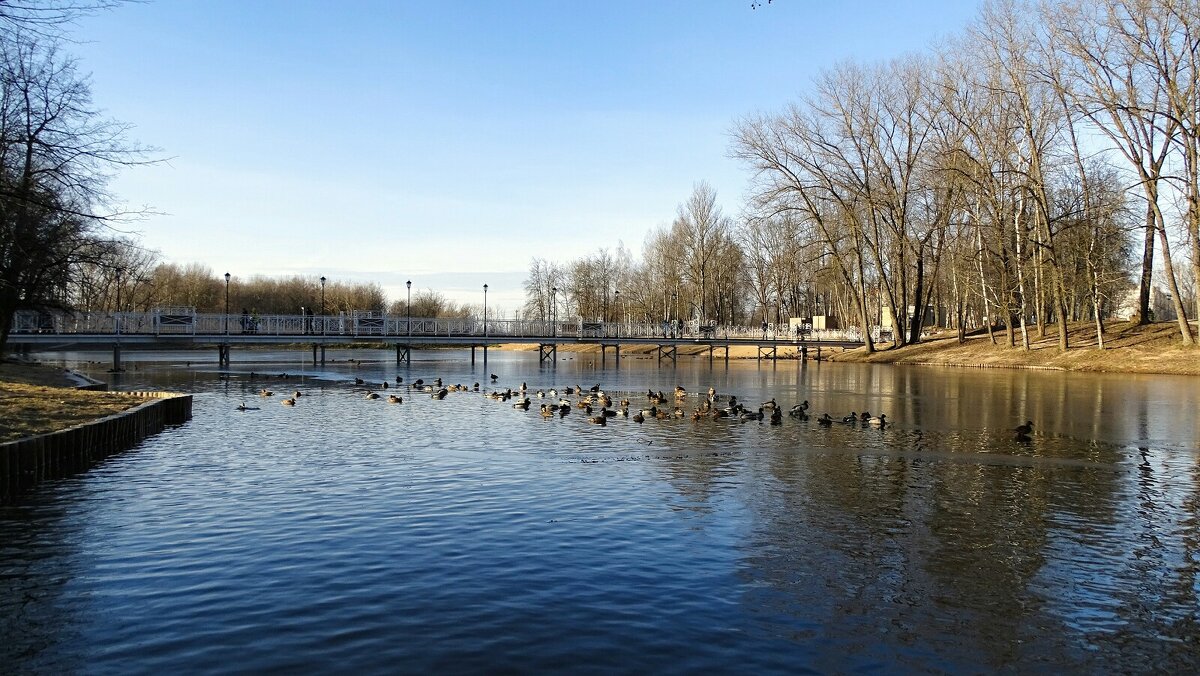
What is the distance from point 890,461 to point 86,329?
47843 millimetres

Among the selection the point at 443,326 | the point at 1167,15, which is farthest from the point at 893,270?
the point at 443,326

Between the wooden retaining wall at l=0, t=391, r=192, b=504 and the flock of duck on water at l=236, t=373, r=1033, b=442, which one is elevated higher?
the wooden retaining wall at l=0, t=391, r=192, b=504

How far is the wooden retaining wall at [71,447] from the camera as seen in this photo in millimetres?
14352

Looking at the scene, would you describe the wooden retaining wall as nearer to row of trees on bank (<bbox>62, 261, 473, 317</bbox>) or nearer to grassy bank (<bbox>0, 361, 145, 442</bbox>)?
grassy bank (<bbox>0, 361, 145, 442</bbox>)

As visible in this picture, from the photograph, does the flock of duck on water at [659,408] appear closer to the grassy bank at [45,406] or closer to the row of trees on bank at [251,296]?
the grassy bank at [45,406]

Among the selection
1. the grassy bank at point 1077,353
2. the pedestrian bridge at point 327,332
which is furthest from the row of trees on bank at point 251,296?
the grassy bank at point 1077,353

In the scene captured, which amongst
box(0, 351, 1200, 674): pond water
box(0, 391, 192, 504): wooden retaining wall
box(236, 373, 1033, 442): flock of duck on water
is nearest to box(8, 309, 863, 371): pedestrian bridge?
box(0, 391, 192, 504): wooden retaining wall

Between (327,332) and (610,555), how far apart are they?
52865mm

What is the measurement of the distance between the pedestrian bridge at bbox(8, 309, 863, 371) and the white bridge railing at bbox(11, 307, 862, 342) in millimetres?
54

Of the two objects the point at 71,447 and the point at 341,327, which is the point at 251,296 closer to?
the point at 341,327

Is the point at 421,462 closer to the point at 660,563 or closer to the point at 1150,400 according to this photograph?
the point at 660,563

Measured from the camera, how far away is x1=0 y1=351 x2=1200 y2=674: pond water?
7961mm

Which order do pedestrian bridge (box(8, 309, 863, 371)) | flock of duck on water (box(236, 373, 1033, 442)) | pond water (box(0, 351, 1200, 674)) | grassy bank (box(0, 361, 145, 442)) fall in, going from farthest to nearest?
pedestrian bridge (box(8, 309, 863, 371)) < flock of duck on water (box(236, 373, 1033, 442)) < grassy bank (box(0, 361, 145, 442)) < pond water (box(0, 351, 1200, 674))

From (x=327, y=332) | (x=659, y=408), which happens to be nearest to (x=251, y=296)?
(x=327, y=332)
